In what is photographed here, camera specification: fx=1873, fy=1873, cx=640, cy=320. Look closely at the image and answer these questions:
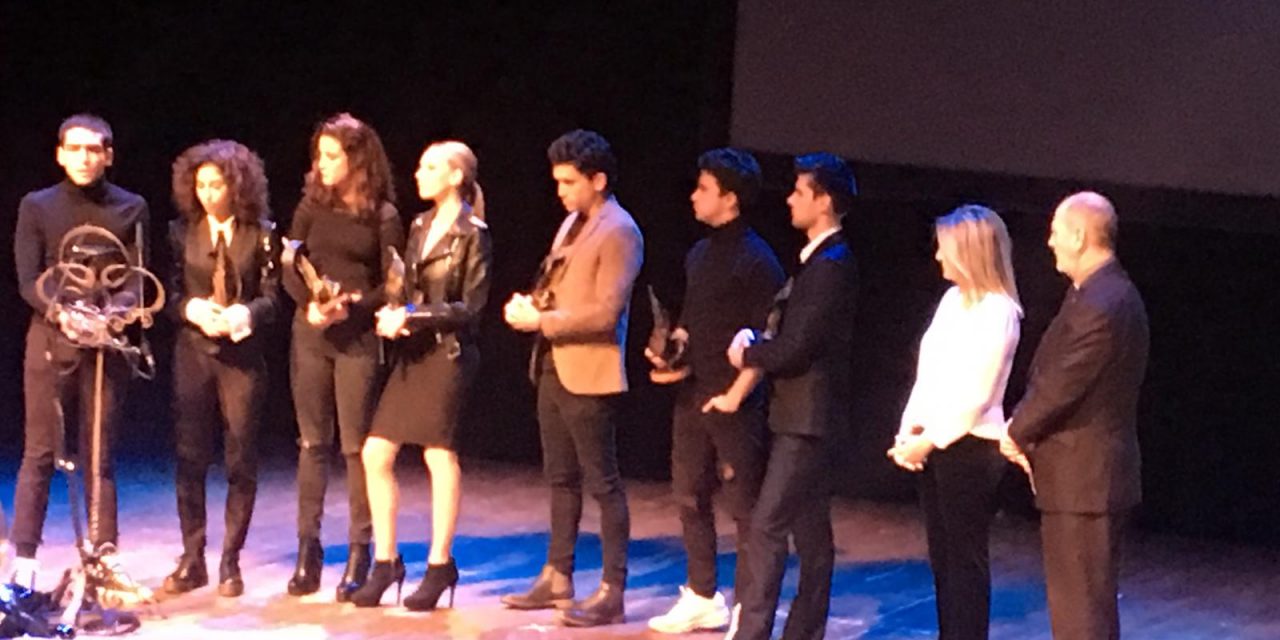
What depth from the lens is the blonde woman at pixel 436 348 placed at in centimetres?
549

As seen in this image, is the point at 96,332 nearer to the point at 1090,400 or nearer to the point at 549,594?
the point at 549,594

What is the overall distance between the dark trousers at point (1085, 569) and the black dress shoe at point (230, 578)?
8.28ft

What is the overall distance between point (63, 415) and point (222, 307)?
0.58 metres

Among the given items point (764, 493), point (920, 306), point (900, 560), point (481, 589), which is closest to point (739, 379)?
point (764, 493)

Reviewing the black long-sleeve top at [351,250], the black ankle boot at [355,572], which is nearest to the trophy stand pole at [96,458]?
the black long-sleeve top at [351,250]

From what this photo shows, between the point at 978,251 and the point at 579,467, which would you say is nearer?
the point at 978,251

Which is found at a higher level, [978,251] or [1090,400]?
[978,251]

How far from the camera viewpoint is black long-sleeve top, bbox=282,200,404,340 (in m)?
5.59

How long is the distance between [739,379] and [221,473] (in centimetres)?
340

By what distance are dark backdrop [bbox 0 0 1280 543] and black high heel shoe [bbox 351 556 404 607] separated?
2499mm

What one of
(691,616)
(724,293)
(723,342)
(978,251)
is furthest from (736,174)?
(691,616)

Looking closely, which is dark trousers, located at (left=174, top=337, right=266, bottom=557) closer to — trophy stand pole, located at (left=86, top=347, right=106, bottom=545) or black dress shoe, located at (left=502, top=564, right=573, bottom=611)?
trophy stand pole, located at (left=86, top=347, right=106, bottom=545)

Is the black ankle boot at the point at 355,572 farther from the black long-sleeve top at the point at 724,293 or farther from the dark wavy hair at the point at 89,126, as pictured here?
the dark wavy hair at the point at 89,126

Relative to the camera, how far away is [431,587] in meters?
5.63
